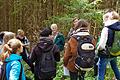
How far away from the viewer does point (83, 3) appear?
12.5 meters

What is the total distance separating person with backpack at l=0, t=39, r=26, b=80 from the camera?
6119mm

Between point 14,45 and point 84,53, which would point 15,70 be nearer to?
point 14,45

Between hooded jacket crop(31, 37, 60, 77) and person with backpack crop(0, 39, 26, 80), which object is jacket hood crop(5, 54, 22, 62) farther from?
hooded jacket crop(31, 37, 60, 77)

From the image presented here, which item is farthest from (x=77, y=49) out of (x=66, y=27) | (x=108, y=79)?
(x=66, y=27)

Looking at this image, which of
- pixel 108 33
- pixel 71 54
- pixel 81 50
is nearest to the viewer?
pixel 81 50

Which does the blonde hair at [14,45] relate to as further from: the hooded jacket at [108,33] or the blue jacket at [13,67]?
the hooded jacket at [108,33]

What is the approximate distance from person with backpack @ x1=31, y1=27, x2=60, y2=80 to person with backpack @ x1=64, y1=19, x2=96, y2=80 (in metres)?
0.38

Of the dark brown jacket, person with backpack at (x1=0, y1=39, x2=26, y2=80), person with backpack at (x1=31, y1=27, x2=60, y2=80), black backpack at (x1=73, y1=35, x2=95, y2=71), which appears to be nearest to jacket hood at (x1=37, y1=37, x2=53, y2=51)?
person with backpack at (x1=31, y1=27, x2=60, y2=80)

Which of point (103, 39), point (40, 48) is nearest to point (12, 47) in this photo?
point (40, 48)

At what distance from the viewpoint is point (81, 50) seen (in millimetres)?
7309

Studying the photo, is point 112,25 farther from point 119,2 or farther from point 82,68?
point 119,2

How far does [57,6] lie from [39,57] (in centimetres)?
1232

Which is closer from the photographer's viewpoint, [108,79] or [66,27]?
[108,79]

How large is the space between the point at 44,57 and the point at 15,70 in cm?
135
